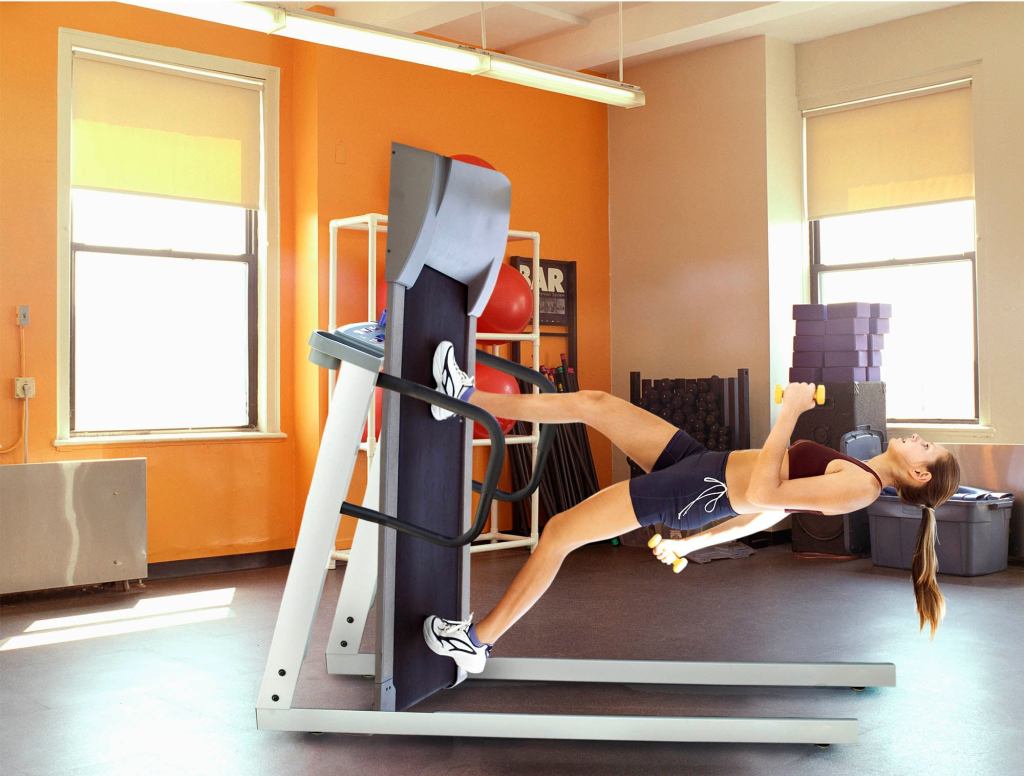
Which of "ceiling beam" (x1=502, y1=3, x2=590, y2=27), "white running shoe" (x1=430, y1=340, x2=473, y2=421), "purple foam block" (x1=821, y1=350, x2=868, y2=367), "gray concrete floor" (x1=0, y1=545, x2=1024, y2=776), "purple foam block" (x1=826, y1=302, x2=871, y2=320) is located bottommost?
"gray concrete floor" (x1=0, y1=545, x2=1024, y2=776)

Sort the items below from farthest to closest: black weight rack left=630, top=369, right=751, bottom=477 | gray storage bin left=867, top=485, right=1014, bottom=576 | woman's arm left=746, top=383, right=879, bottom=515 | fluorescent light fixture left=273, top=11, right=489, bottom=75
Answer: black weight rack left=630, top=369, right=751, bottom=477 → gray storage bin left=867, top=485, right=1014, bottom=576 → fluorescent light fixture left=273, top=11, right=489, bottom=75 → woman's arm left=746, top=383, right=879, bottom=515

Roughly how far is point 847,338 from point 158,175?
4814 millimetres

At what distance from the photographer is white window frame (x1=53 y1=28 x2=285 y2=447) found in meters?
6.27

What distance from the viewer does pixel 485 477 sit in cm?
320

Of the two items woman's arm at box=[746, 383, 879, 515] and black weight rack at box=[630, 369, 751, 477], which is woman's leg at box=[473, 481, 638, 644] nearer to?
woman's arm at box=[746, 383, 879, 515]

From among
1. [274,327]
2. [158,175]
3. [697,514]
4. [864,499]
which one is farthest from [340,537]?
[864,499]

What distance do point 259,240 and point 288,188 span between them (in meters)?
0.43

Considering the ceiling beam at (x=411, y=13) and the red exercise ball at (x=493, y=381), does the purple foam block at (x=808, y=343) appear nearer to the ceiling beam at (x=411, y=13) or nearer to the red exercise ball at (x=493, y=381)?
the red exercise ball at (x=493, y=381)

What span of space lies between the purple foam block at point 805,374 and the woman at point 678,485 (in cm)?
374

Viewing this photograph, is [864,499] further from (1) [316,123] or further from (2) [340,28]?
(1) [316,123]

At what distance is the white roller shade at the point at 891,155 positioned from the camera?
746 cm

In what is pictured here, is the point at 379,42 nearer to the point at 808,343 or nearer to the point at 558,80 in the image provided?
the point at 558,80

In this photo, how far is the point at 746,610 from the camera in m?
5.66

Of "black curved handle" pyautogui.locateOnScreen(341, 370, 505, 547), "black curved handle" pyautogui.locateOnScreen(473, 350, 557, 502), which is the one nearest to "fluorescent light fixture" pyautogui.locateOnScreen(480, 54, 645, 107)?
"black curved handle" pyautogui.locateOnScreen(473, 350, 557, 502)
